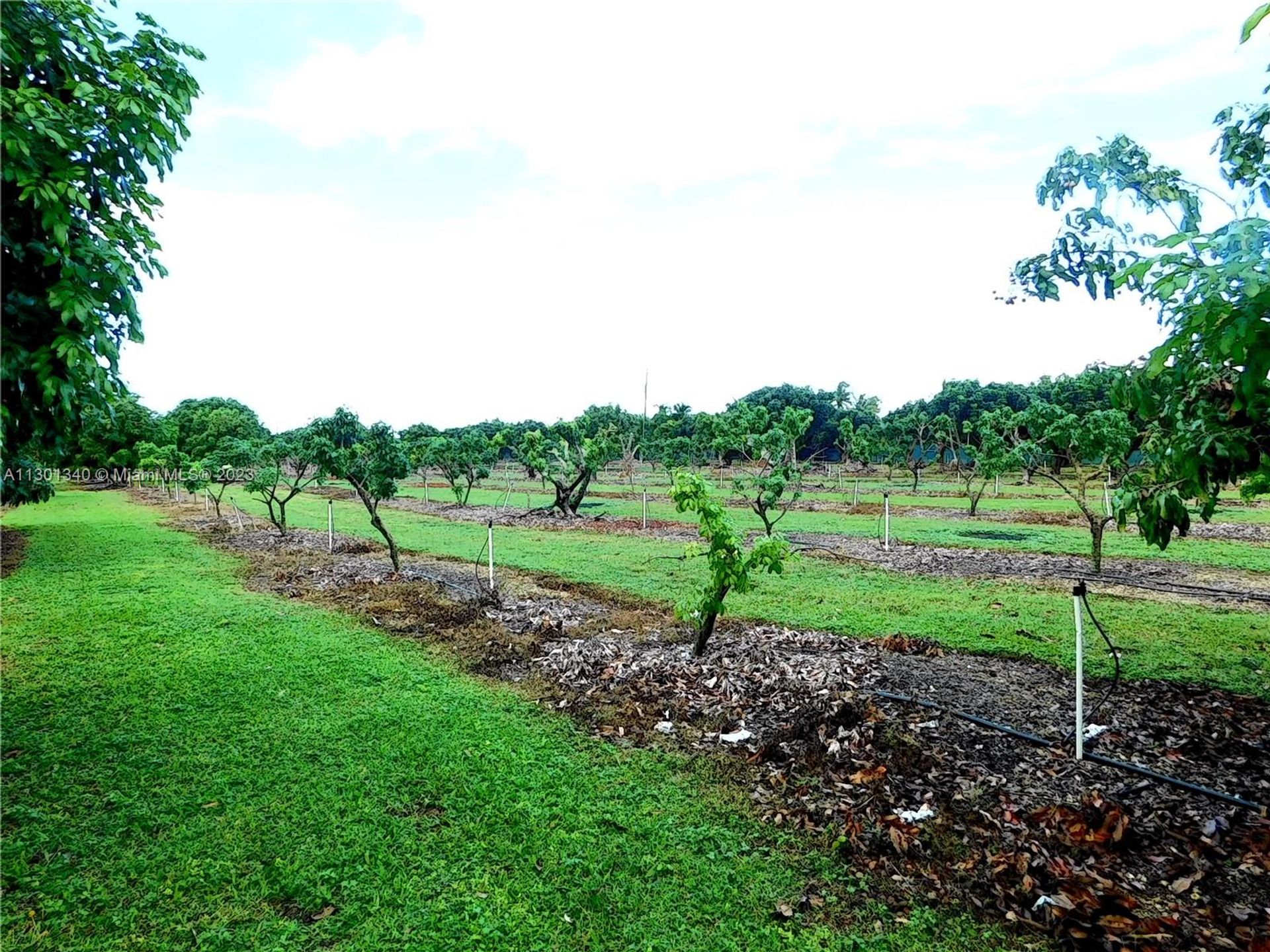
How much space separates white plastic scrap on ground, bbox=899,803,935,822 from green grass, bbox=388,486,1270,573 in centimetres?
1055

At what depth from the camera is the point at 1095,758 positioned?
4.45 meters

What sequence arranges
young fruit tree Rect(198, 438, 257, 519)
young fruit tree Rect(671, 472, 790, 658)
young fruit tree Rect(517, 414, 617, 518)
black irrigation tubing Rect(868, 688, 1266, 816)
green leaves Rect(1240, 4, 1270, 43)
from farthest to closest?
1. young fruit tree Rect(517, 414, 617, 518)
2. young fruit tree Rect(198, 438, 257, 519)
3. young fruit tree Rect(671, 472, 790, 658)
4. black irrigation tubing Rect(868, 688, 1266, 816)
5. green leaves Rect(1240, 4, 1270, 43)

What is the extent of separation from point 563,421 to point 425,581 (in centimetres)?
1400

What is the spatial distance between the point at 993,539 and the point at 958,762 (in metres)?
14.4

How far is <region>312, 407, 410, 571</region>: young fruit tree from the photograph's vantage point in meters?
12.3

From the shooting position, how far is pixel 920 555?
14.3 meters

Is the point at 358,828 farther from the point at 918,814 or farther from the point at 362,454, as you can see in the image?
the point at 362,454

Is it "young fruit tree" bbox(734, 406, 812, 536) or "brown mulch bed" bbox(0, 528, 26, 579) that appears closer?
"brown mulch bed" bbox(0, 528, 26, 579)

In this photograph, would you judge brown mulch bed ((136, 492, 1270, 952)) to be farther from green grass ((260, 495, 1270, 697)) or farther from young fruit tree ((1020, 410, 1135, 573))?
young fruit tree ((1020, 410, 1135, 573))

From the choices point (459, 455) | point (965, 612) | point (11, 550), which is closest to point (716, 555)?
point (965, 612)

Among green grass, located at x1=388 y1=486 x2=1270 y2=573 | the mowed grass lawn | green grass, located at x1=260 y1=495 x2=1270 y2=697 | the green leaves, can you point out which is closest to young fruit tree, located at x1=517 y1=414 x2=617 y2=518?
green grass, located at x1=388 y1=486 x2=1270 y2=573

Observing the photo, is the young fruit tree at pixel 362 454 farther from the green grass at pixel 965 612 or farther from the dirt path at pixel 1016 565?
the dirt path at pixel 1016 565

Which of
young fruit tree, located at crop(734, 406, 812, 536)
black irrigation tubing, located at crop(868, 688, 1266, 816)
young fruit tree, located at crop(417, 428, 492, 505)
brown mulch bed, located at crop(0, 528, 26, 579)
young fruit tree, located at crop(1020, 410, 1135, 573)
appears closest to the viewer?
black irrigation tubing, located at crop(868, 688, 1266, 816)

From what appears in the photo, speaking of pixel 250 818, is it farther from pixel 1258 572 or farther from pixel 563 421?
pixel 563 421
